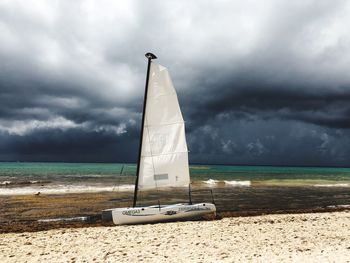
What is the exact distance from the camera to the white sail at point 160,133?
72.1 ft

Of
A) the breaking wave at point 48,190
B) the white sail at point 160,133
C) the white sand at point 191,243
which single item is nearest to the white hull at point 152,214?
the white sand at point 191,243

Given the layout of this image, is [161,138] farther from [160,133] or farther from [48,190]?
[48,190]

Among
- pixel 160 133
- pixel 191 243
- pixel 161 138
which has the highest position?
pixel 160 133

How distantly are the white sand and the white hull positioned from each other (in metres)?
0.74

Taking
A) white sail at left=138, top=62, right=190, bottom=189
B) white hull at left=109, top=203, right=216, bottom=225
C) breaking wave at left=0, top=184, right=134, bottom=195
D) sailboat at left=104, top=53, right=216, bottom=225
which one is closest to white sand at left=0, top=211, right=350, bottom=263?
white hull at left=109, top=203, right=216, bottom=225

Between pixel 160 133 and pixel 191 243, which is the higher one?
pixel 160 133

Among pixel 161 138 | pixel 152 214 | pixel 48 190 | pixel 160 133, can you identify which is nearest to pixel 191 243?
pixel 152 214

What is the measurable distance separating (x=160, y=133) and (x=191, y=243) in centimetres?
869

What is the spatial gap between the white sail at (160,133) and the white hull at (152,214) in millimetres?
1688

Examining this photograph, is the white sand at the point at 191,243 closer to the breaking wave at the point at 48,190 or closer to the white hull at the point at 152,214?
the white hull at the point at 152,214

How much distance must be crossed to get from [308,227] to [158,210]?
963cm

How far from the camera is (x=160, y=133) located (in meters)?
22.0

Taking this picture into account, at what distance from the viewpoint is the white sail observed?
22.0m

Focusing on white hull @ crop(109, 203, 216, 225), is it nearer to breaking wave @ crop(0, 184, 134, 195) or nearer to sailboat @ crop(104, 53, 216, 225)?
sailboat @ crop(104, 53, 216, 225)
